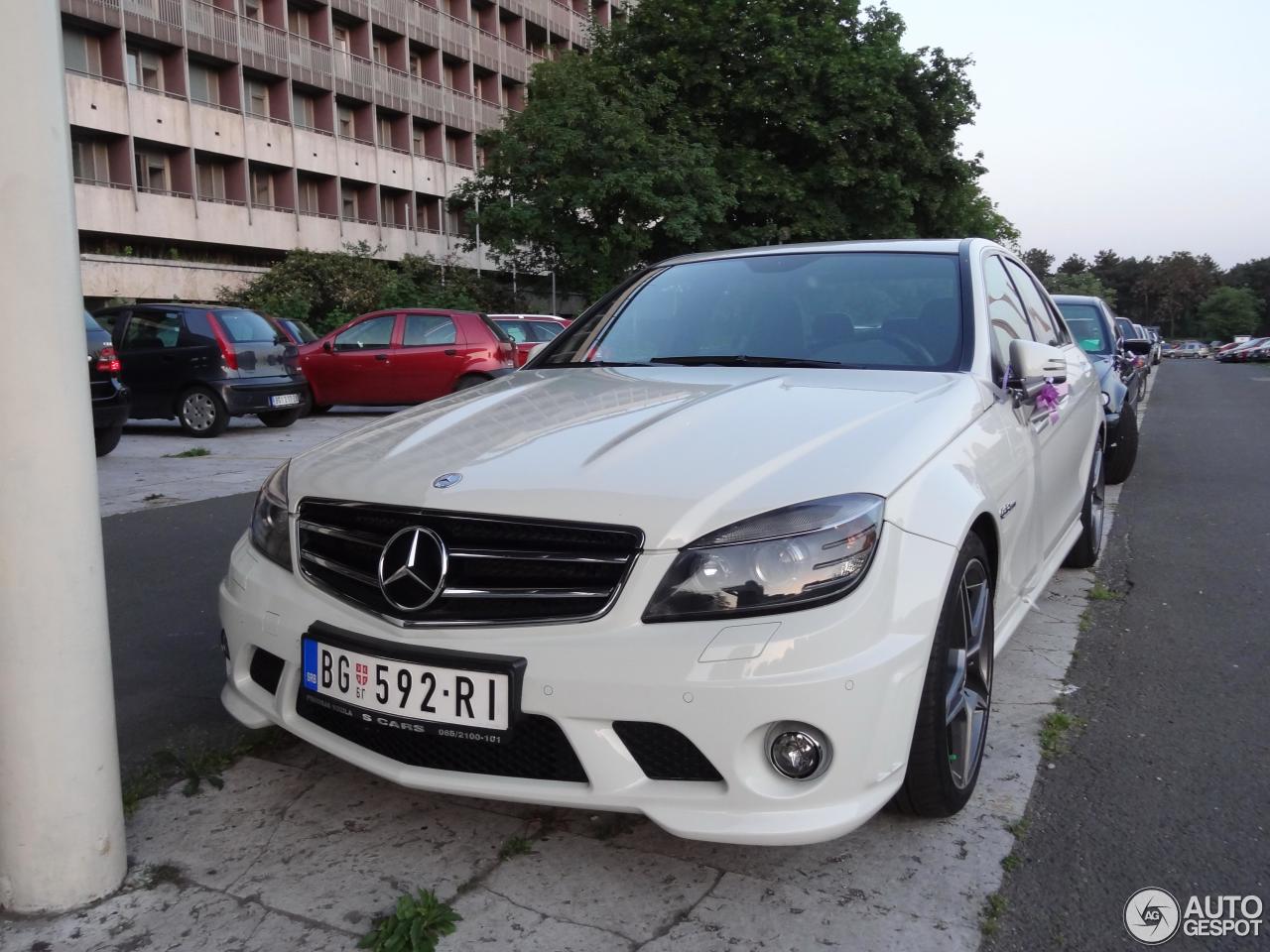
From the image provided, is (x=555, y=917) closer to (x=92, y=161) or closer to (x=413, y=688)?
(x=413, y=688)

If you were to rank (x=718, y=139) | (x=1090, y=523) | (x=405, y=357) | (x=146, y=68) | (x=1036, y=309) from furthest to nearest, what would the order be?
(x=146, y=68) < (x=718, y=139) < (x=405, y=357) < (x=1090, y=523) < (x=1036, y=309)

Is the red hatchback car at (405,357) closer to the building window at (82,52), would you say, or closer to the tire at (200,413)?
the tire at (200,413)

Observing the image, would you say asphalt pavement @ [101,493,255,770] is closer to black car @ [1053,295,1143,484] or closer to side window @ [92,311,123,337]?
black car @ [1053,295,1143,484]

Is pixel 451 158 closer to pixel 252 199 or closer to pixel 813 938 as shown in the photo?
pixel 252 199

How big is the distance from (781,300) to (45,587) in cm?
247

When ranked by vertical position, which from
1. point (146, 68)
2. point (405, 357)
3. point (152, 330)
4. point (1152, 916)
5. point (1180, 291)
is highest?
point (146, 68)

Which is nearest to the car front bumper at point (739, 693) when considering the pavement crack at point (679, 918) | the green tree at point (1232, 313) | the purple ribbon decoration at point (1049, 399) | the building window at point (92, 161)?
the pavement crack at point (679, 918)

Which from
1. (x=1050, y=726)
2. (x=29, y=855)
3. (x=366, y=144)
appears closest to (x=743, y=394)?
(x=1050, y=726)

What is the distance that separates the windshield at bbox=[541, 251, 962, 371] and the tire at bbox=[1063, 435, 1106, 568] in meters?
1.93

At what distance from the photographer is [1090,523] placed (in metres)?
5.48

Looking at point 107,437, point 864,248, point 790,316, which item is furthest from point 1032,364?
point 107,437

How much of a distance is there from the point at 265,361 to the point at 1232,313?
437 feet

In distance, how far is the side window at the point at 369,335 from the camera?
627 inches

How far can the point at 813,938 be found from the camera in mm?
2324
